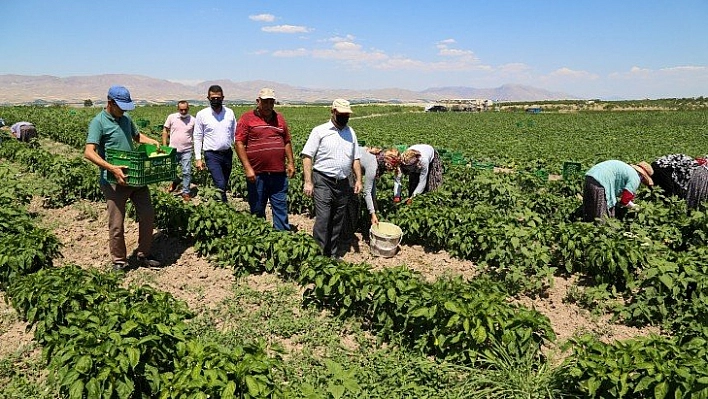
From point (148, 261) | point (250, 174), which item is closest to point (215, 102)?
point (250, 174)

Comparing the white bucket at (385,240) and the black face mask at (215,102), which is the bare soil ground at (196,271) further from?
the black face mask at (215,102)

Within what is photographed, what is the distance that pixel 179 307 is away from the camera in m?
3.55

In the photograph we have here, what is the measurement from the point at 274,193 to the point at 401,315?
2.68 m

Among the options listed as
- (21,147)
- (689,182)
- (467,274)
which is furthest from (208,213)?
(21,147)

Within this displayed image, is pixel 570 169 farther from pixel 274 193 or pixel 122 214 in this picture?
pixel 122 214

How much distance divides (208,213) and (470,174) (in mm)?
5654

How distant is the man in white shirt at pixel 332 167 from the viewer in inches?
199

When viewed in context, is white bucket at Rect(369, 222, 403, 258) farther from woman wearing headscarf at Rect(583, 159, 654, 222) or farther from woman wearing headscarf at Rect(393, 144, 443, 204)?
woman wearing headscarf at Rect(583, 159, 654, 222)

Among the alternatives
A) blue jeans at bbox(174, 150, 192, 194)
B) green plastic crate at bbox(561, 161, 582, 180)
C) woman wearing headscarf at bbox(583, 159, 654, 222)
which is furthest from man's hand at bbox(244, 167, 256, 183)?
green plastic crate at bbox(561, 161, 582, 180)

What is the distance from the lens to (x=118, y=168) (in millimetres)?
4484

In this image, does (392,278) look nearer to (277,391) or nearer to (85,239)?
(277,391)

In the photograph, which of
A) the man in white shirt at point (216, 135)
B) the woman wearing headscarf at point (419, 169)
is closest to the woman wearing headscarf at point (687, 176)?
the woman wearing headscarf at point (419, 169)

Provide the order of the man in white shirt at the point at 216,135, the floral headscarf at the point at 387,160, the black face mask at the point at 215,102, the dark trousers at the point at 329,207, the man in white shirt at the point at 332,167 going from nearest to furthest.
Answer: the man in white shirt at the point at 332,167 < the dark trousers at the point at 329,207 < the black face mask at the point at 215,102 < the floral headscarf at the point at 387,160 < the man in white shirt at the point at 216,135

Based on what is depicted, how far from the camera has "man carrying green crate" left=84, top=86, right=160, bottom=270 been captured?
451 cm
